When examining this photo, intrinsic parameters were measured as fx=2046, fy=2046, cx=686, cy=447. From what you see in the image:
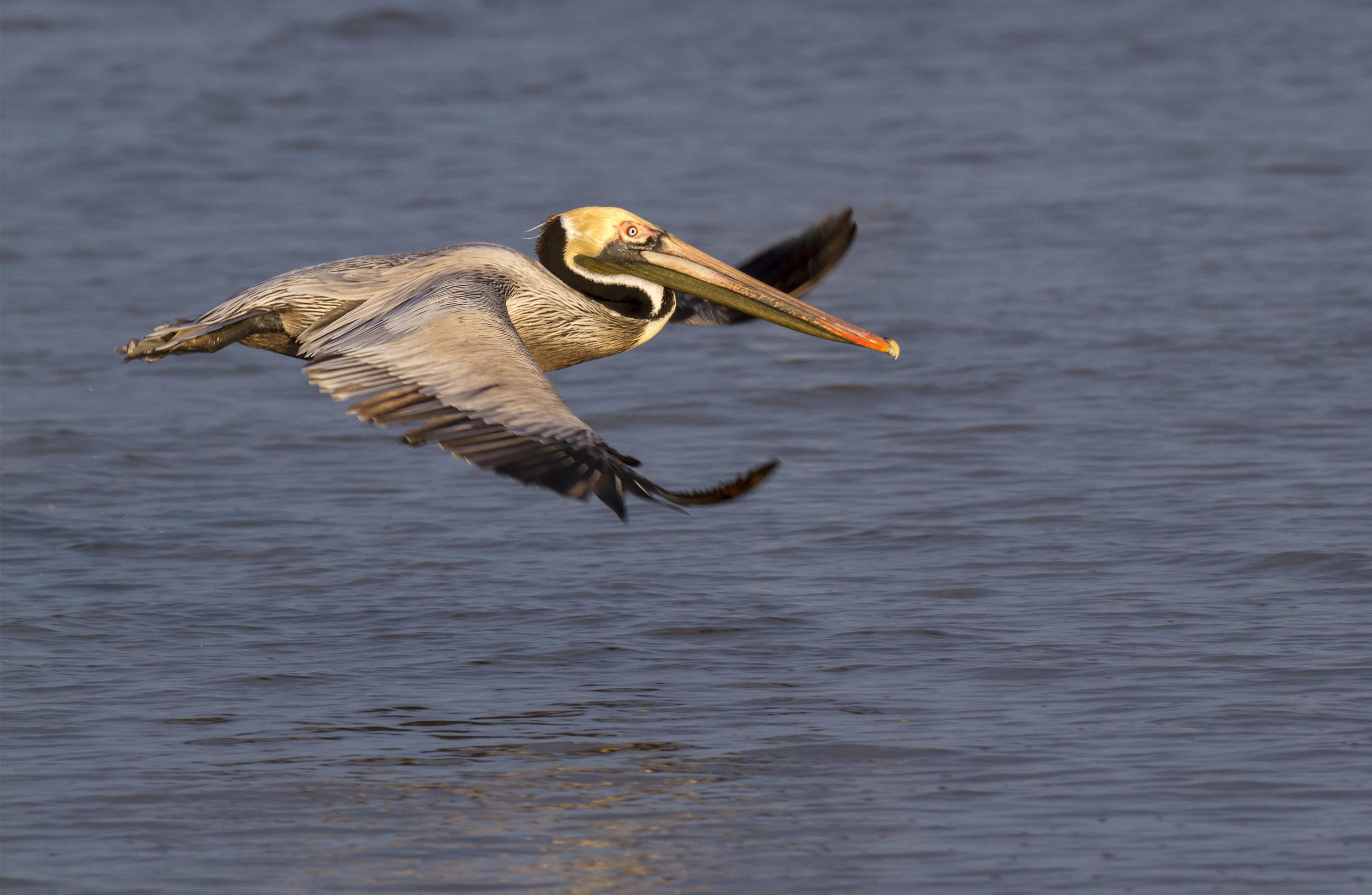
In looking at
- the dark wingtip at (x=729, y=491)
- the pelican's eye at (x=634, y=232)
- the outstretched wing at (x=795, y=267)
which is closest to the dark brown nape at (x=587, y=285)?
the pelican's eye at (x=634, y=232)

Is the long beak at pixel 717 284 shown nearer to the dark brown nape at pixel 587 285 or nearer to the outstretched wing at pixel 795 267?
the dark brown nape at pixel 587 285

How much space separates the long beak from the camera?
6.83 m

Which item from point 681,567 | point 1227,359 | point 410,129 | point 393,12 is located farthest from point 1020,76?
point 681,567

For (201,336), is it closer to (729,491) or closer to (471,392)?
(471,392)

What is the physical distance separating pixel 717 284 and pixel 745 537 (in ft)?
4.67

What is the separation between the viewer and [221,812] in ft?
17.8

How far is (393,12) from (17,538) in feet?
45.7

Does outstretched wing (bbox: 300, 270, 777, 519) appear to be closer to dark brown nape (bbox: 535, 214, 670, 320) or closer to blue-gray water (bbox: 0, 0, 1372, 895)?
dark brown nape (bbox: 535, 214, 670, 320)

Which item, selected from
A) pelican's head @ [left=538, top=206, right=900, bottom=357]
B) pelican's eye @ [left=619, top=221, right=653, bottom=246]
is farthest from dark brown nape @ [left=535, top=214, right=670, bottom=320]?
pelican's eye @ [left=619, top=221, right=653, bottom=246]

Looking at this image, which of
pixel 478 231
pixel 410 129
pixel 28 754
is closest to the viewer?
pixel 28 754

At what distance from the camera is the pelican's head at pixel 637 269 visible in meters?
6.94

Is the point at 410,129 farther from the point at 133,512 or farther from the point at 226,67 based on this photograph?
the point at 133,512

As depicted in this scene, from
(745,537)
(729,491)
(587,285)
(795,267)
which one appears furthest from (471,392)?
(795,267)

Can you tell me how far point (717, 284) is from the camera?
696 centimetres
